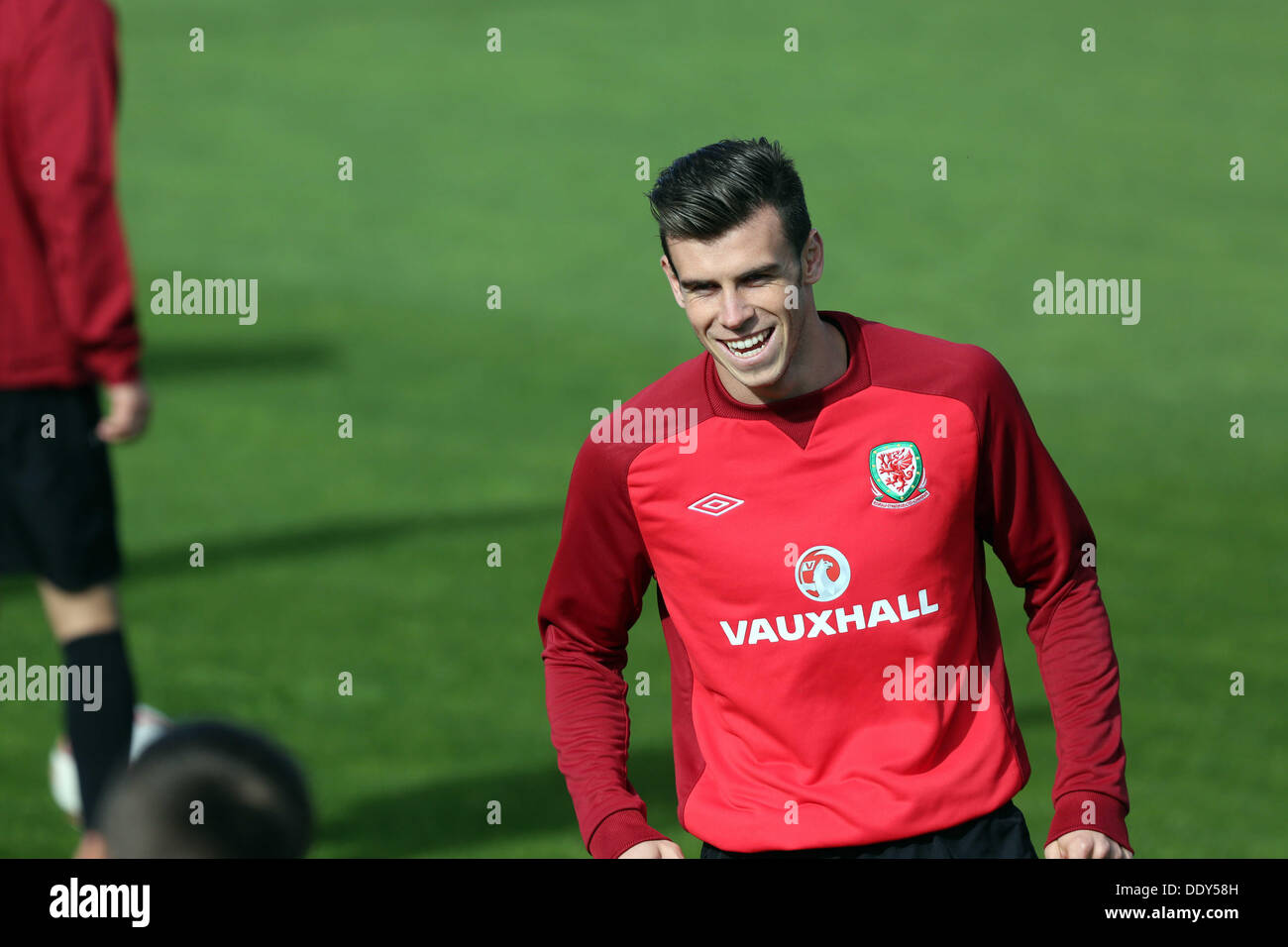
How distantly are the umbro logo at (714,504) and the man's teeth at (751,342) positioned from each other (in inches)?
11.9

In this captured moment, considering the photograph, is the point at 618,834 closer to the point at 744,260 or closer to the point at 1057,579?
the point at 1057,579

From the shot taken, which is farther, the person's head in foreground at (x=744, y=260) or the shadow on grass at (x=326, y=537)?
the shadow on grass at (x=326, y=537)

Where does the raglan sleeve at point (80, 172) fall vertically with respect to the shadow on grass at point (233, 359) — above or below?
below

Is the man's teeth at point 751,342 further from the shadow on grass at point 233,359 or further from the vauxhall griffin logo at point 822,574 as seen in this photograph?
the shadow on grass at point 233,359

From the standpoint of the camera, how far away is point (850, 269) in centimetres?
1961

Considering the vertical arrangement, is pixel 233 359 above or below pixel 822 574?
above

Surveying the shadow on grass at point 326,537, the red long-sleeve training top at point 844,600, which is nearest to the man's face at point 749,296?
the red long-sleeve training top at point 844,600

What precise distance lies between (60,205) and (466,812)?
2865mm

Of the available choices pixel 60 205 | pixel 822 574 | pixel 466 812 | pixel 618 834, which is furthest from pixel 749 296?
pixel 466 812

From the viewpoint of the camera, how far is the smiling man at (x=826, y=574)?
348 centimetres

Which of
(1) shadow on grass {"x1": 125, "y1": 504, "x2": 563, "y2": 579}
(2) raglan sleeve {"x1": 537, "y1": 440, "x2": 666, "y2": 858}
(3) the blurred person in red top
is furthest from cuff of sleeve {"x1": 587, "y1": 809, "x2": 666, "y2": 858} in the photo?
(1) shadow on grass {"x1": 125, "y1": 504, "x2": 563, "y2": 579}

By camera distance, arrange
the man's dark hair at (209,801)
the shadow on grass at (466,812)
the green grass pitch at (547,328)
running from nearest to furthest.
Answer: the man's dark hair at (209,801) → the shadow on grass at (466,812) → the green grass pitch at (547,328)

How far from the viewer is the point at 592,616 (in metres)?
3.77
